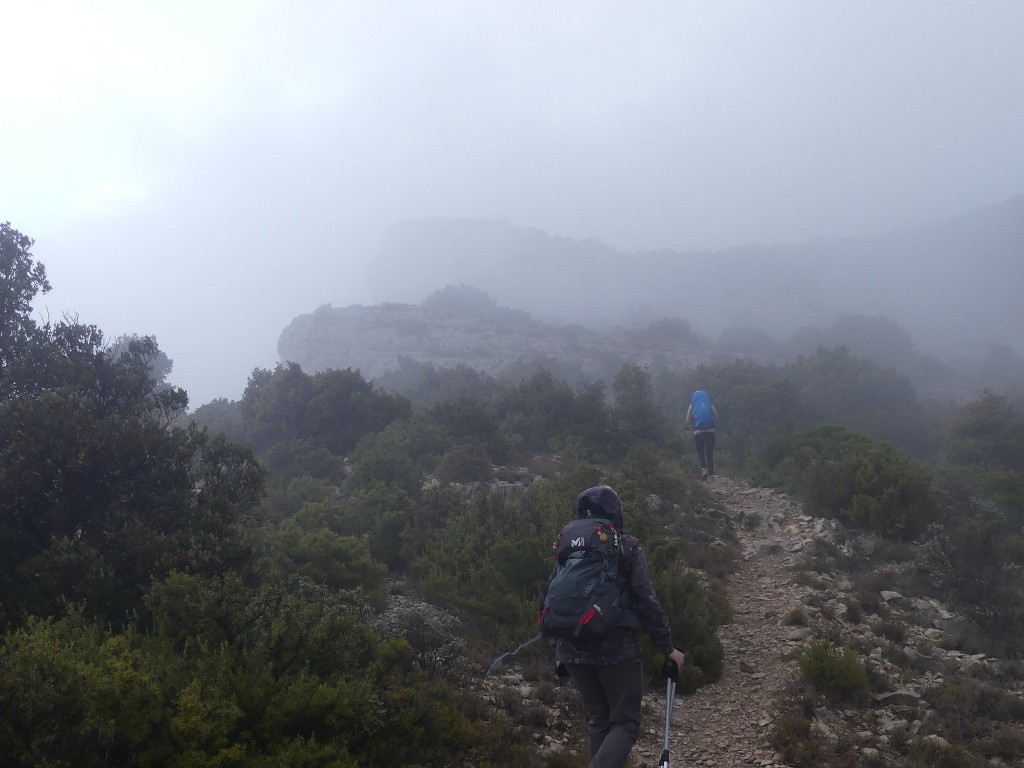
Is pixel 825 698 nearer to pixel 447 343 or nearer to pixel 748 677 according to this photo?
pixel 748 677

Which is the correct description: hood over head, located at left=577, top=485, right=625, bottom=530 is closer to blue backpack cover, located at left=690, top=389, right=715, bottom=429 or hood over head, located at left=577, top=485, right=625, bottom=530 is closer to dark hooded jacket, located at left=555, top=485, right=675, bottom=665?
dark hooded jacket, located at left=555, top=485, right=675, bottom=665

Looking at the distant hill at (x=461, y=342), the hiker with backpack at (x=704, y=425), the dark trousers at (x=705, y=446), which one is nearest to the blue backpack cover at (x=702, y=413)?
the hiker with backpack at (x=704, y=425)

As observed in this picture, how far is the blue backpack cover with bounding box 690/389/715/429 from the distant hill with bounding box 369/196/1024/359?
4134 centimetres

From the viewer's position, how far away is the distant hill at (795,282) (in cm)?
5653

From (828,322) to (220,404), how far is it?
53.1 m

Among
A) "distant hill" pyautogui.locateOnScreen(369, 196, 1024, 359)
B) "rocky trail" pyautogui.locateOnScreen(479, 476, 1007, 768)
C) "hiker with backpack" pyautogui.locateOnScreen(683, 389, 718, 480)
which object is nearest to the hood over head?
"rocky trail" pyautogui.locateOnScreen(479, 476, 1007, 768)

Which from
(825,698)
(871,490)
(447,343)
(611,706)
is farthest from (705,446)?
(447,343)

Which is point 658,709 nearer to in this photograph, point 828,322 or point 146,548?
point 146,548

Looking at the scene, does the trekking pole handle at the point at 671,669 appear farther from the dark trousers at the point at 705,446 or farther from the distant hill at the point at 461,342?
the distant hill at the point at 461,342

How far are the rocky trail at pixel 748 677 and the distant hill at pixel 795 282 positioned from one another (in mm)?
45466

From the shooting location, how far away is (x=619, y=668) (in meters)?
3.69

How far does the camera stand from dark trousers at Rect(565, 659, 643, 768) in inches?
143

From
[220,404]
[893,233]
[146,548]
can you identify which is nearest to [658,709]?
[146,548]

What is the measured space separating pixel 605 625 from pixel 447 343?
45.3 metres
